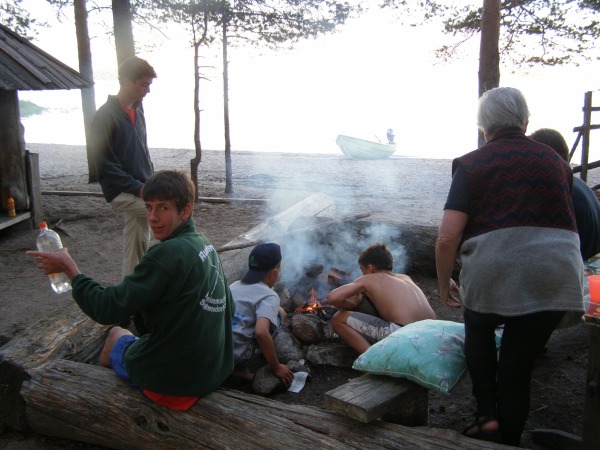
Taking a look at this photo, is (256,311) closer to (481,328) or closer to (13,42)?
(481,328)

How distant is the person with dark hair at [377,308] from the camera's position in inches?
155

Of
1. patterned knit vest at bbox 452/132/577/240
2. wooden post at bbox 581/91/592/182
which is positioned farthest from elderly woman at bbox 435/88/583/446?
wooden post at bbox 581/91/592/182

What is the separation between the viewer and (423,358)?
279 cm

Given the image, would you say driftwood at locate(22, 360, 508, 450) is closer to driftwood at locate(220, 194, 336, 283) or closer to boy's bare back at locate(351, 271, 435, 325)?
boy's bare back at locate(351, 271, 435, 325)

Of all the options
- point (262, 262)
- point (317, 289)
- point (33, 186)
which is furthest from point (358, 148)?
point (262, 262)

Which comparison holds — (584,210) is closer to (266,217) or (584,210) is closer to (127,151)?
(127,151)

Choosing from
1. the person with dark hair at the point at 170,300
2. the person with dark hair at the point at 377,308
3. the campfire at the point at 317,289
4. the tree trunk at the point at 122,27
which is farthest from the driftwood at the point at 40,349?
the tree trunk at the point at 122,27

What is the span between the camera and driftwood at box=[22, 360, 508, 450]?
97.1 inches

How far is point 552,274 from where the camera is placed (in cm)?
236

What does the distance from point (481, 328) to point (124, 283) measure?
1.78 m

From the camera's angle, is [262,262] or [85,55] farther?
[85,55]

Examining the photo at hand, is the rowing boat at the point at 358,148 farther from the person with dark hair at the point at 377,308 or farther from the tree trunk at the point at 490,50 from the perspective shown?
the person with dark hair at the point at 377,308

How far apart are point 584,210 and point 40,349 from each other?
144 inches

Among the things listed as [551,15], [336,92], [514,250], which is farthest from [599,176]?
[336,92]
